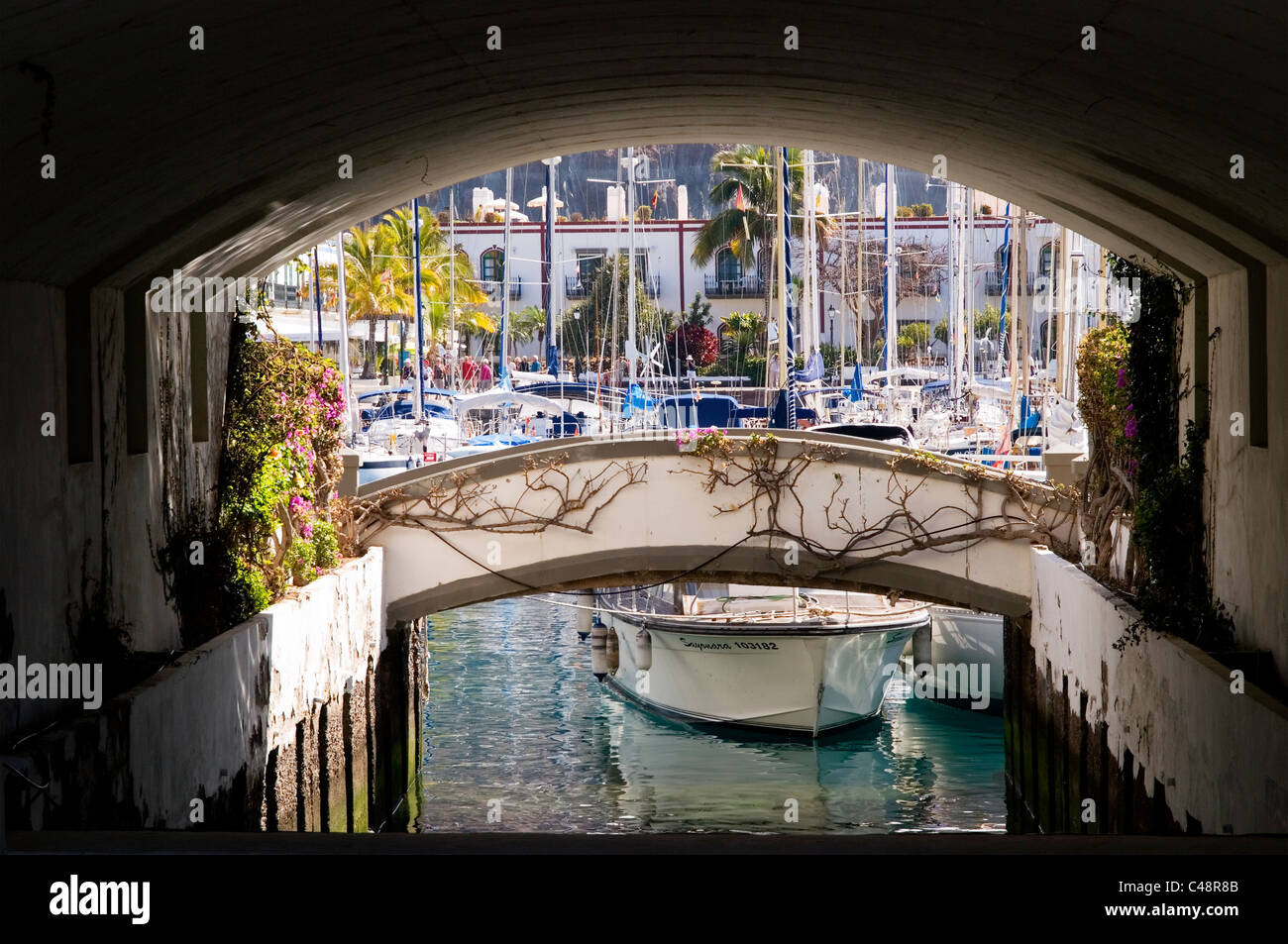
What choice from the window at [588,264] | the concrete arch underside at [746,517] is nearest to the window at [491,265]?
the window at [588,264]

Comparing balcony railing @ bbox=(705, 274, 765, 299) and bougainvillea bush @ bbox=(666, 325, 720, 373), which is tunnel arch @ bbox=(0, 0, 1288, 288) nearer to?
bougainvillea bush @ bbox=(666, 325, 720, 373)

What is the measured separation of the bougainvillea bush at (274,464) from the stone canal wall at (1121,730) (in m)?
7.15

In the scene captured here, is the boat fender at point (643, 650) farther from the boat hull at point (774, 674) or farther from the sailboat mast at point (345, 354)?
the sailboat mast at point (345, 354)

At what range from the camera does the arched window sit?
47.9 m

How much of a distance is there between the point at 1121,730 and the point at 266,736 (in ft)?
22.7

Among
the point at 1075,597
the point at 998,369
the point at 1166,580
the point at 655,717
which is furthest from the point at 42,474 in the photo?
the point at 998,369

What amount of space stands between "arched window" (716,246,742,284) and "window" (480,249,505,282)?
22.0 feet

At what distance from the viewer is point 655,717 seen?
23984 mm

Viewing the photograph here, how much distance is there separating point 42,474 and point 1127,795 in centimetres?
857

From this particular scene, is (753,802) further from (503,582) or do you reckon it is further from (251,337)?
(251,337)

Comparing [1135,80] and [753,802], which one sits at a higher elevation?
[1135,80]

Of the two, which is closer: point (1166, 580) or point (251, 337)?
point (1166, 580)

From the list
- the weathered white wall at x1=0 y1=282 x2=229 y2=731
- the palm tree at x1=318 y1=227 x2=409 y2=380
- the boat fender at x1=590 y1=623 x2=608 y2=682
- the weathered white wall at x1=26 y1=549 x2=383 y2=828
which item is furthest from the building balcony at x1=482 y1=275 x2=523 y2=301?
the weathered white wall at x1=0 y1=282 x2=229 y2=731
